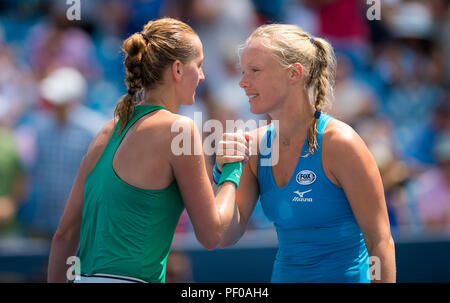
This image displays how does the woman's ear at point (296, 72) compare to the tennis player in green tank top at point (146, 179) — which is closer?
the tennis player in green tank top at point (146, 179)

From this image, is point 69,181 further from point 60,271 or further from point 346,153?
point 346,153

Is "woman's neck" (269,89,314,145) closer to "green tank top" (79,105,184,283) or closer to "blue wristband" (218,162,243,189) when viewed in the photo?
"blue wristband" (218,162,243,189)

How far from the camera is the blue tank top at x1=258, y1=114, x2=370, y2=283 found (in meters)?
2.41

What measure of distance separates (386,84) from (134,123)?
5.32m

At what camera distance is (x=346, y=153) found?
235 cm

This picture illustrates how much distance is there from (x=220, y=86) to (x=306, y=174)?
3.84 meters

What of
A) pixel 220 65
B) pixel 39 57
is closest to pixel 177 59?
pixel 220 65

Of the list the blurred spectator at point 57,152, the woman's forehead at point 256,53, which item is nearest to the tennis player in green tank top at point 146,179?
the woman's forehead at point 256,53

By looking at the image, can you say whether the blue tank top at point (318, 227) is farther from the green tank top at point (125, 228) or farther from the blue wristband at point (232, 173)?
the green tank top at point (125, 228)

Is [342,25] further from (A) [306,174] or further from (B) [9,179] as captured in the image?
(A) [306,174]

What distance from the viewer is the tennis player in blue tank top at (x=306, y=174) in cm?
233

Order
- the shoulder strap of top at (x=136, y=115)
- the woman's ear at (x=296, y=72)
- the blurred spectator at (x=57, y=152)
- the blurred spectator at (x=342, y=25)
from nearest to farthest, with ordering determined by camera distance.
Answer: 1. the shoulder strap of top at (x=136, y=115)
2. the woman's ear at (x=296, y=72)
3. the blurred spectator at (x=57, y=152)
4. the blurred spectator at (x=342, y=25)

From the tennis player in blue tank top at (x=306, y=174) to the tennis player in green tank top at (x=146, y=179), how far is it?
0.27 m

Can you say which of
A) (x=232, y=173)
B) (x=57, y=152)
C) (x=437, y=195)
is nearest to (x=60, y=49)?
(x=57, y=152)
